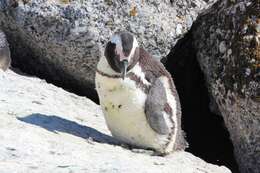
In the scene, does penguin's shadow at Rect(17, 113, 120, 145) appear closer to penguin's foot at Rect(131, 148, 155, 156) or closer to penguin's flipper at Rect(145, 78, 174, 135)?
penguin's foot at Rect(131, 148, 155, 156)

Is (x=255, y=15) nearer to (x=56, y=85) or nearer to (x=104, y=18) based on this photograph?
(x=104, y=18)

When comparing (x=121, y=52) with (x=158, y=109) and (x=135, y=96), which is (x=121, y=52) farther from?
(x=158, y=109)

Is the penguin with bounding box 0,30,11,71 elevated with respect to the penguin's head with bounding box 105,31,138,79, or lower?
lower

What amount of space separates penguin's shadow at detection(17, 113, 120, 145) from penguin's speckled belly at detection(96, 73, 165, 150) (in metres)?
0.20

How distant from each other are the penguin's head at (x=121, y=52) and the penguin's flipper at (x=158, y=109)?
35 cm

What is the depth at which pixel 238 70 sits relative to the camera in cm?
775

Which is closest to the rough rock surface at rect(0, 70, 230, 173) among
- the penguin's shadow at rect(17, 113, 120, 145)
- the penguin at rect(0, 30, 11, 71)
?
the penguin's shadow at rect(17, 113, 120, 145)

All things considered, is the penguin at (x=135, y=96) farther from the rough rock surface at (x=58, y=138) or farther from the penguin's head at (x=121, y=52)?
the rough rock surface at (x=58, y=138)

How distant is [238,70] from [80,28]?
1847 mm

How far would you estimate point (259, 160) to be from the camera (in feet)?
25.1

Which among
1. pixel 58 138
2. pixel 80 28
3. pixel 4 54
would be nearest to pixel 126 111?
pixel 58 138

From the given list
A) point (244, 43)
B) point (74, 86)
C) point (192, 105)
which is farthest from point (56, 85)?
point (244, 43)

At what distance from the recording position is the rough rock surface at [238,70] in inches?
299

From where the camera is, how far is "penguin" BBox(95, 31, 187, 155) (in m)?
6.43
